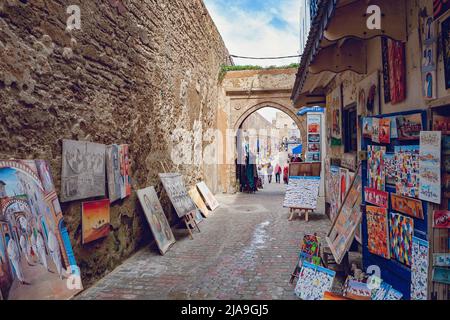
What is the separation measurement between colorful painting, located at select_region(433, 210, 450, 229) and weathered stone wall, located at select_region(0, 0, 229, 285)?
10.6ft

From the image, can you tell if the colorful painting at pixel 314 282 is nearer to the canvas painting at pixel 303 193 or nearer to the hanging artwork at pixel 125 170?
the hanging artwork at pixel 125 170

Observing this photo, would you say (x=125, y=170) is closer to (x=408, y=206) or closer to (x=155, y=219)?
(x=155, y=219)

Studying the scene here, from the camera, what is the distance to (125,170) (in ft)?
15.7

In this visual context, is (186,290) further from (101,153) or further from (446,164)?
(446,164)

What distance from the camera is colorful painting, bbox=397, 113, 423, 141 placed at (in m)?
2.72

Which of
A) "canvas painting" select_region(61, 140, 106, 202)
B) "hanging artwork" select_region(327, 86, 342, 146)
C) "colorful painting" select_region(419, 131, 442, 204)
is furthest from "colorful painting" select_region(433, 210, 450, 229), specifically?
"hanging artwork" select_region(327, 86, 342, 146)

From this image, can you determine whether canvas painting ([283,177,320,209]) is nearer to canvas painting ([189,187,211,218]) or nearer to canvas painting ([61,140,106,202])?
canvas painting ([189,187,211,218])

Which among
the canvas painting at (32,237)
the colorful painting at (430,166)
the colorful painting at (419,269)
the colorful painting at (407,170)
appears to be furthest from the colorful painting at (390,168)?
the canvas painting at (32,237)

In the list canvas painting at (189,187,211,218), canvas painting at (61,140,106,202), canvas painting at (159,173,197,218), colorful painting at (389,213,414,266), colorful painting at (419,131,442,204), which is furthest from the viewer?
canvas painting at (189,187,211,218)

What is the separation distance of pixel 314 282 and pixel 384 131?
1.55m

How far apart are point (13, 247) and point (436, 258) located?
309 centimetres

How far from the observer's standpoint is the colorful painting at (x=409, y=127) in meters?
2.72

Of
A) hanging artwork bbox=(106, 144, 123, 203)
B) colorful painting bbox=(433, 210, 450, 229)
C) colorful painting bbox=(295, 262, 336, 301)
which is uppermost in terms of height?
hanging artwork bbox=(106, 144, 123, 203)
